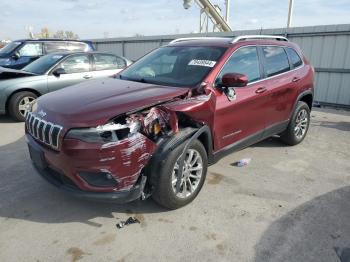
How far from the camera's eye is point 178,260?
2717mm

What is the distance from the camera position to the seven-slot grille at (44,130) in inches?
117

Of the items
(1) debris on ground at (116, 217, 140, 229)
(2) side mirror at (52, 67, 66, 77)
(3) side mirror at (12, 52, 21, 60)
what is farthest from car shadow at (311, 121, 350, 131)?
(3) side mirror at (12, 52, 21, 60)

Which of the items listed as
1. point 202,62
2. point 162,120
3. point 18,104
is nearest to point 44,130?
point 162,120

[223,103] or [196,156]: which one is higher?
[223,103]

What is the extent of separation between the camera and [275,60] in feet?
15.9

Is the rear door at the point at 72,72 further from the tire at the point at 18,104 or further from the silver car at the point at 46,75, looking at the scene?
the tire at the point at 18,104

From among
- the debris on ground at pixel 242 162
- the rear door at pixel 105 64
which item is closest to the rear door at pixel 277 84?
the debris on ground at pixel 242 162

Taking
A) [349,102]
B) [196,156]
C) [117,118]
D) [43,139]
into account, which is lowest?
[349,102]

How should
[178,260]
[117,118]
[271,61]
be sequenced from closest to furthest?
[178,260]
[117,118]
[271,61]

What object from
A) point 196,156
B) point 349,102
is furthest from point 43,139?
point 349,102

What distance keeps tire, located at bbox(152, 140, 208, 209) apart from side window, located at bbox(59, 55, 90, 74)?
17.5ft

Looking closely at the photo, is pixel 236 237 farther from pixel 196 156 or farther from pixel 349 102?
pixel 349 102

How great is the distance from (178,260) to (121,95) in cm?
169

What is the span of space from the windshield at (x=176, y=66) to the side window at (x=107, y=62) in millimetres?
3883
